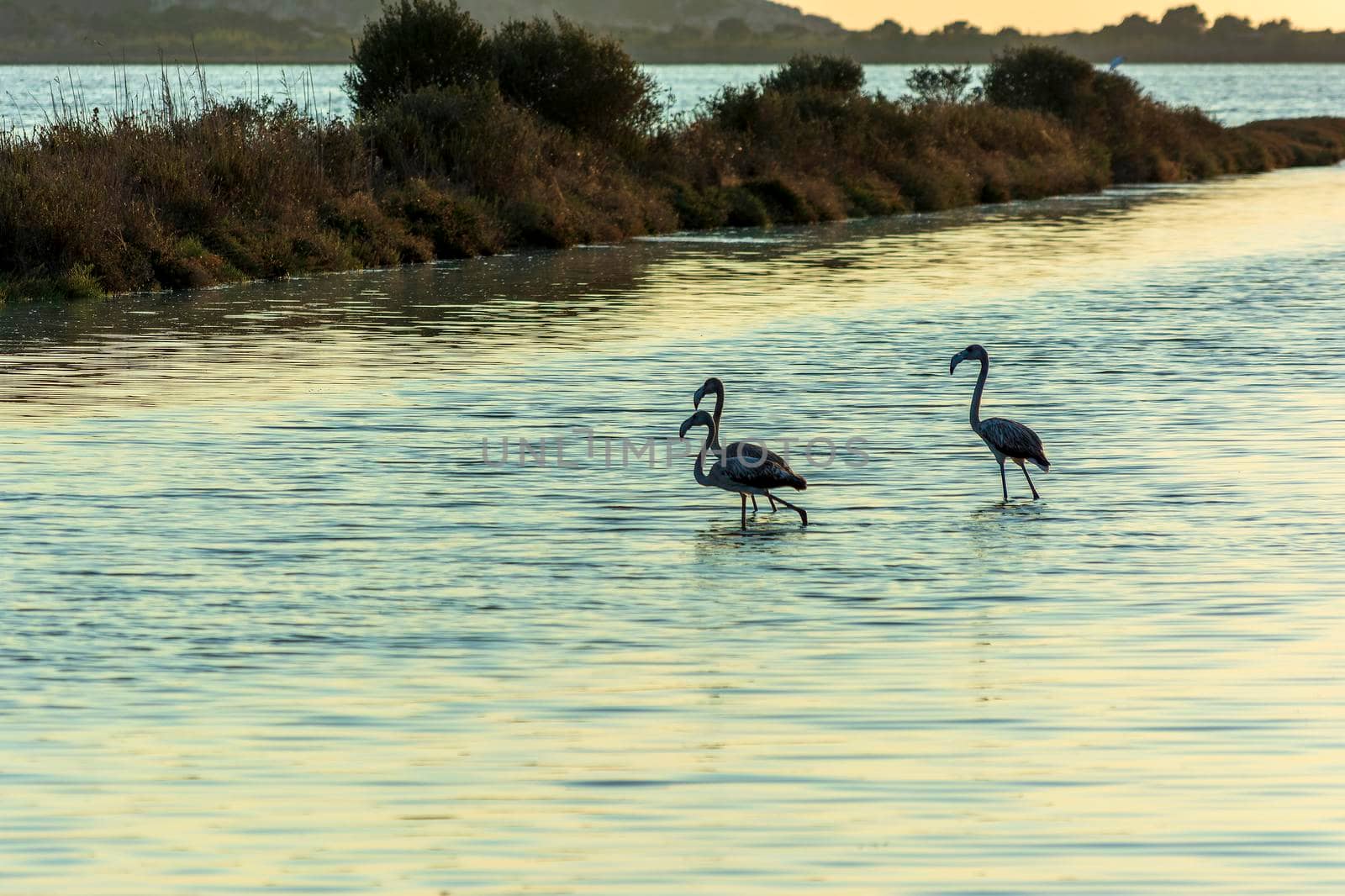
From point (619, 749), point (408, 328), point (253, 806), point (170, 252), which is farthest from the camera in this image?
point (170, 252)

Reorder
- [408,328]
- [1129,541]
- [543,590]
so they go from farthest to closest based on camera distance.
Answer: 1. [408,328]
2. [1129,541]
3. [543,590]

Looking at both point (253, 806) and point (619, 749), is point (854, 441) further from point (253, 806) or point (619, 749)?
point (253, 806)

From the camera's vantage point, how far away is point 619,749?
776 centimetres

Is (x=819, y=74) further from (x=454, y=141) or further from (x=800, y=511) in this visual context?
(x=800, y=511)

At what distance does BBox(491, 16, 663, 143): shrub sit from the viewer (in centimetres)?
4125

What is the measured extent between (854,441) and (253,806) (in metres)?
9.50

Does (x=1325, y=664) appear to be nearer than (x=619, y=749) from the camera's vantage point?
No

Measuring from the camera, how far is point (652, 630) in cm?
974

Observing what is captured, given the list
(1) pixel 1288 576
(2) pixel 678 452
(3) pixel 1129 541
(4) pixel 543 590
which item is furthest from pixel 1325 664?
(2) pixel 678 452

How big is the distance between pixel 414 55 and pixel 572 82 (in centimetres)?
319

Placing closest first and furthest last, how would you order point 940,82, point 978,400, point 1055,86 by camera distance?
point 978,400 < point 940,82 < point 1055,86

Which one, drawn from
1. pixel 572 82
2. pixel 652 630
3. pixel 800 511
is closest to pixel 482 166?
pixel 572 82

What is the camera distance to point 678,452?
1547 cm

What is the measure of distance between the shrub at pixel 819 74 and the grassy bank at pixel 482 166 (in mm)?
86
